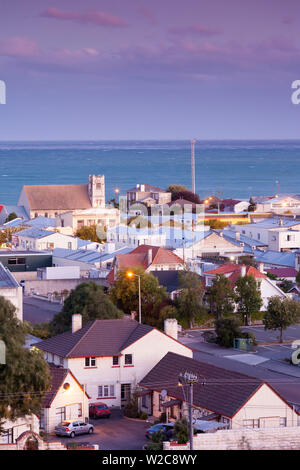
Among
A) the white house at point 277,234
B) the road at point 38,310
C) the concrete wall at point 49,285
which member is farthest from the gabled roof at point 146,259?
the white house at point 277,234

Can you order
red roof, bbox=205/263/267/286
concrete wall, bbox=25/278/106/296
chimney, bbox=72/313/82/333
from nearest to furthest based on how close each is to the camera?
chimney, bbox=72/313/82/333, red roof, bbox=205/263/267/286, concrete wall, bbox=25/278/106/296

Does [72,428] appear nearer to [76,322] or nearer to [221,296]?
[76,322]

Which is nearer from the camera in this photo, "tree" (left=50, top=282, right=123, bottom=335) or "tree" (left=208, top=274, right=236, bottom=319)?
"tree" (left=50, top=282, right=123, bottom=335)

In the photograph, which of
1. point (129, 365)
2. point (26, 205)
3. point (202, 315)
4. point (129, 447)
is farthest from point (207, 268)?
point (26, 205)

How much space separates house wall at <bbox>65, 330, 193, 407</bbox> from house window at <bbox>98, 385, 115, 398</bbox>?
0.10 m

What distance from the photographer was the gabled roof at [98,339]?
30344 millimetres

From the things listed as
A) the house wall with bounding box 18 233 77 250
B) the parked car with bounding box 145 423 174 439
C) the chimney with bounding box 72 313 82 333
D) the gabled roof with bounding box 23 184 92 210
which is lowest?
the parked car with bounding box 145 423 174 439

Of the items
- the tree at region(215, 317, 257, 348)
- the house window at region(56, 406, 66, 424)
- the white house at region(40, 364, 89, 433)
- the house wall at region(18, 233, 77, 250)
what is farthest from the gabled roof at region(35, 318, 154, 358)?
the house wall at region(18, 233, 77, 250)

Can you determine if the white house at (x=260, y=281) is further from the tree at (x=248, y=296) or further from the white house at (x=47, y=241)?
the white house at (x=47, y=241)

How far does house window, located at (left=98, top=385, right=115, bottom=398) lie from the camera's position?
3025 cm

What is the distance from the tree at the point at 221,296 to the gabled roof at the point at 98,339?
12061 mm

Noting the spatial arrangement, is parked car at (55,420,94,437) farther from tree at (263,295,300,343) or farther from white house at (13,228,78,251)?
white house at (13,228,78,251)

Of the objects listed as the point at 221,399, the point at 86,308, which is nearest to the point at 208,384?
the point at 221,399

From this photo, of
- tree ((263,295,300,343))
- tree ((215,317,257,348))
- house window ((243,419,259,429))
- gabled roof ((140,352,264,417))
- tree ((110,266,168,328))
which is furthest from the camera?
tree ((110,266,168,328))
